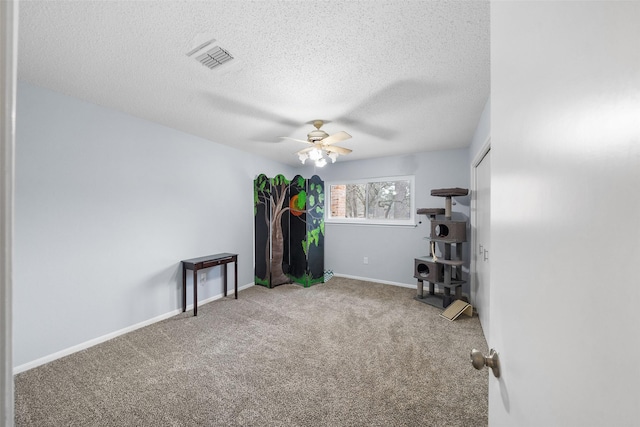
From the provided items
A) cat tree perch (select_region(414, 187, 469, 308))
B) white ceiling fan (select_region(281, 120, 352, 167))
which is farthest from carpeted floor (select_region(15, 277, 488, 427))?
white ceiling fan (select_region(281, 120, 352, 167))

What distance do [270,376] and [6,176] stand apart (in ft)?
7.11

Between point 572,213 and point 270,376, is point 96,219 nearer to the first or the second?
point 270,376

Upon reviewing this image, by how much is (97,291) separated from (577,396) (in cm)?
337

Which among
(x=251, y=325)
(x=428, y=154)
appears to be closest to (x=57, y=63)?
(x=251, y=325)

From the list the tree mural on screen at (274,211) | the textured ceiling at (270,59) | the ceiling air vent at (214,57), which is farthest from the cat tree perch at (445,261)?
the ceiling air vent at (214,57)

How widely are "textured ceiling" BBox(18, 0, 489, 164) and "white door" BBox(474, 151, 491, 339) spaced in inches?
27.2

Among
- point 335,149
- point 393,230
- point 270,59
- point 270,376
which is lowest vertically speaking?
point 270,376

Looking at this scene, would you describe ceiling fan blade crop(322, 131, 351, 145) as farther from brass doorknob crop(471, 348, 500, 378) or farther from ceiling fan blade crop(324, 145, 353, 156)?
brass doorknob crop(471, 348, 500, 378)

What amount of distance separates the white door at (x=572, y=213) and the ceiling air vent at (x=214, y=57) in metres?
1.57

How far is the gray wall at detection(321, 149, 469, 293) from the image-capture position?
4.06 metres

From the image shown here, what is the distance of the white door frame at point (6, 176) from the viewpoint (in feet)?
0.92

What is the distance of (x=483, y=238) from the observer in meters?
2.84

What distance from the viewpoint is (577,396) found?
1.13 feet

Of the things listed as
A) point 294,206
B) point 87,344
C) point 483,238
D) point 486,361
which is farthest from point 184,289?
point 483,238
